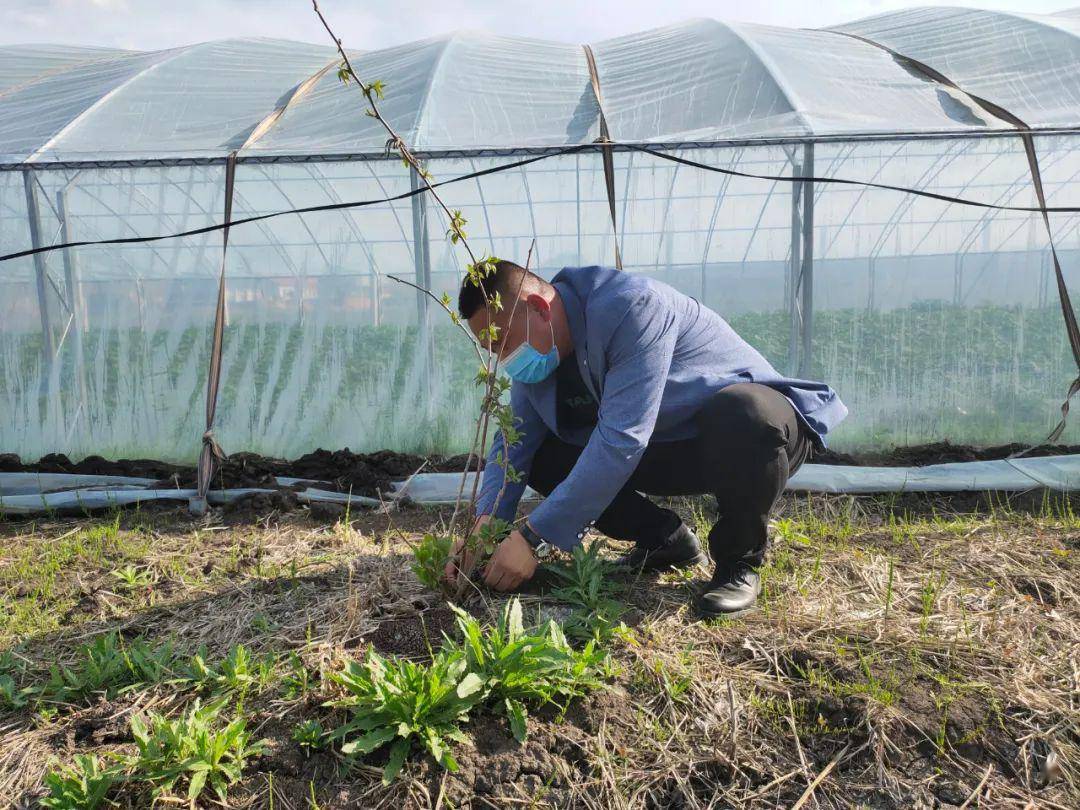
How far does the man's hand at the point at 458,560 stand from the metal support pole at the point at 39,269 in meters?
4.03

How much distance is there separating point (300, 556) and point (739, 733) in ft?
6.97

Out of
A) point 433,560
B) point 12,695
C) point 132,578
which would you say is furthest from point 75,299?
point 433,560

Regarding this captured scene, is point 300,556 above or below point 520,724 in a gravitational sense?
below

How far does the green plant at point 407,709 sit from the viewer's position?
1.82 meters

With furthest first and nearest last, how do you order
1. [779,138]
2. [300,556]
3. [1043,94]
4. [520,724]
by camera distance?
1. [1043,94]
2. [779,138]
3. [300,556]
4. [520,724]

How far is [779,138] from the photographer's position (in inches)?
181

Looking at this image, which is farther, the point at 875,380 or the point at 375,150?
the point at 875,380

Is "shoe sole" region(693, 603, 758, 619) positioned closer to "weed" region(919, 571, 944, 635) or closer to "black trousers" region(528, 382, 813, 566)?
"black trousers" region(528, 382, 813, 566)

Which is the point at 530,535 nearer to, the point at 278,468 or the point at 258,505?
the point at 258,505

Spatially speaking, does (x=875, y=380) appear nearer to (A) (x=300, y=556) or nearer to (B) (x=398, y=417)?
(B) (x=398, y=417)

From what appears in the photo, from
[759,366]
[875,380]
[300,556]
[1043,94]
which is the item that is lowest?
[300,556]

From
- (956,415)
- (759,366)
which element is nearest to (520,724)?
(759,366)

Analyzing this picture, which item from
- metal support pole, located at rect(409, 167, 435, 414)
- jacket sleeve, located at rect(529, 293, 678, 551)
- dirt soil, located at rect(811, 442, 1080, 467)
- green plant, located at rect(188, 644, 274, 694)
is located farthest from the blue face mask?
dirt soil, located at rect(811, 442, 1080, 467)

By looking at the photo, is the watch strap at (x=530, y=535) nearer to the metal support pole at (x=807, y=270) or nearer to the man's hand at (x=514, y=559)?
the man's hand at (x=514, y=559)
